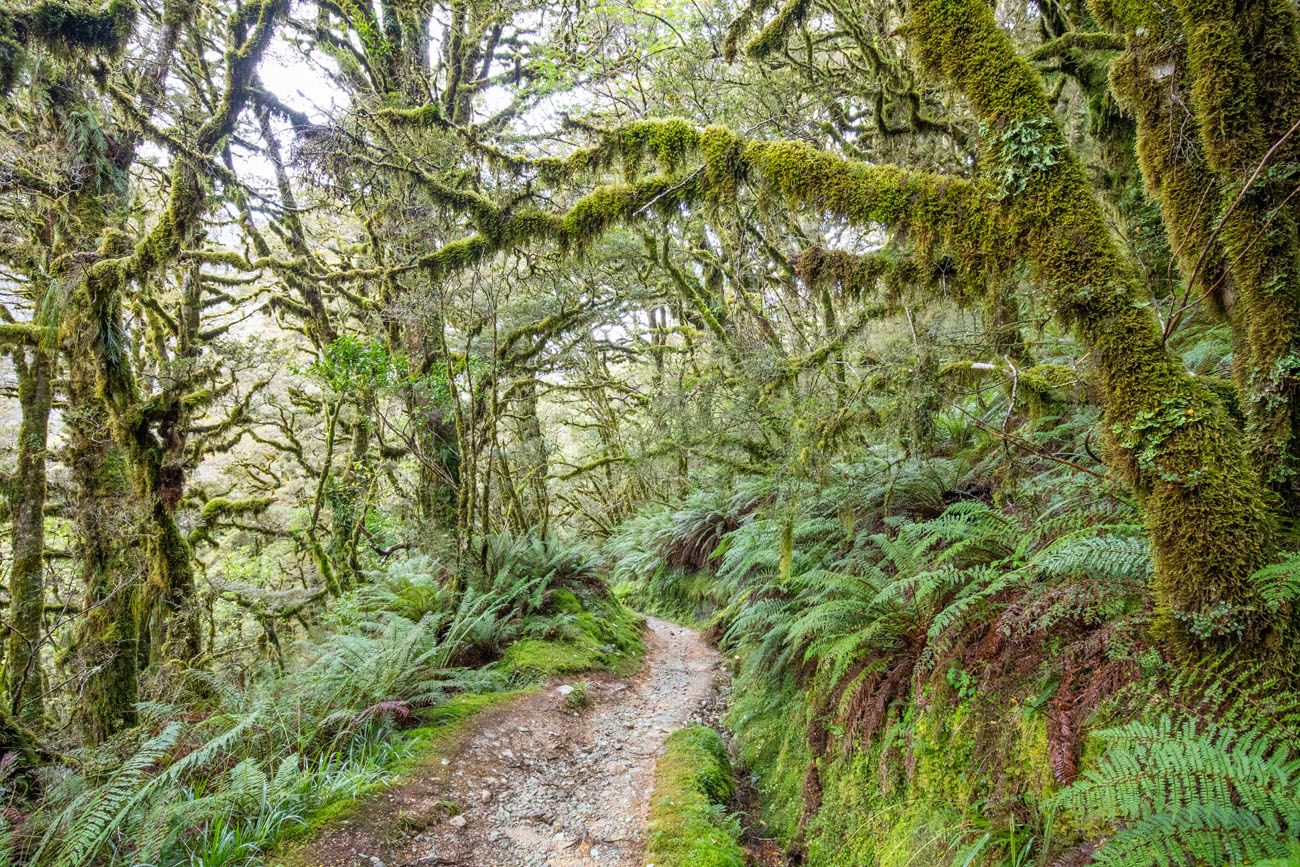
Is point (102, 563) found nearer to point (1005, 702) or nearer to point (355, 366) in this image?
point (355, 366)

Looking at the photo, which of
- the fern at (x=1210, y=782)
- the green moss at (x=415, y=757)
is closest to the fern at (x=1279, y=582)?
the fern at (x=1210, y=782)

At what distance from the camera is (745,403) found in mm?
7504

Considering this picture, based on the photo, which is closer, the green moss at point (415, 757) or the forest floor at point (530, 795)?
the green moss at point (415, 757)

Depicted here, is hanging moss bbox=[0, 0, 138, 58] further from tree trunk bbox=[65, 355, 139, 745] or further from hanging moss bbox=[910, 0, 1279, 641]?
hanging moss bbox=[910, 0, 1279, 641]

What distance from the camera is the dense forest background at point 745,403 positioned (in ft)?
7.42

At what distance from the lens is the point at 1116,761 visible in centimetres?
189

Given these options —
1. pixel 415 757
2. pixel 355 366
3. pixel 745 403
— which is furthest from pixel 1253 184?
pixel 355 366

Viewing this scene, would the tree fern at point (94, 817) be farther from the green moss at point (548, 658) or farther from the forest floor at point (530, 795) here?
the green moss at point (548, 658)

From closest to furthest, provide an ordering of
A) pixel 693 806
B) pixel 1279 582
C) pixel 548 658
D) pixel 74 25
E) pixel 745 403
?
pixel 1279 582 → pixel 693 806 → pixel 74 25 → pixel 548 658 → pixel 745 403

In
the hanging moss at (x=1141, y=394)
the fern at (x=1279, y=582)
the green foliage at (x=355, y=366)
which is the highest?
the green foliage at (x=355, y=366)

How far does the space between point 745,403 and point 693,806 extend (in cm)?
471

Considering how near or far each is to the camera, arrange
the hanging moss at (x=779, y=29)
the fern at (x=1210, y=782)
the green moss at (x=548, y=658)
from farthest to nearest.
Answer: the green moss at (x=548, y=658), the hanging moss at (x=779, y=29), the fern at (x=1210, y=782)

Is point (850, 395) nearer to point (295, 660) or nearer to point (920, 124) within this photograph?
point (920, 124)

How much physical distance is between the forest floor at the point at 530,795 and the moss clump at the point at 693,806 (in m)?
0.14
